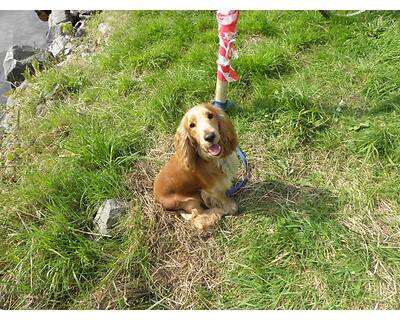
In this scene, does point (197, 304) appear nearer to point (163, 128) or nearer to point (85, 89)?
point (163, 128)

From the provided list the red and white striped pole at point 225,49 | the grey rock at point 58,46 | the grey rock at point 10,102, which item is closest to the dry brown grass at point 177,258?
the red and white striped pole at point 225,49

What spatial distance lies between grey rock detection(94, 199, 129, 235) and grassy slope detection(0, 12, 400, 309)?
0.09 m

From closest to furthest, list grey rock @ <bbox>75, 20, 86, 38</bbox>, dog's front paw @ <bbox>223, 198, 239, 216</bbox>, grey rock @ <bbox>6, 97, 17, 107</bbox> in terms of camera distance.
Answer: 1. dog's front paw @ <bbox>223, 198, 239, 216</bbox>
2. grey rock @ <bbox>6, 97, 17, 107</bbox>
3. grey rock @ <bbox>75, 20, 86, 38</bbox>

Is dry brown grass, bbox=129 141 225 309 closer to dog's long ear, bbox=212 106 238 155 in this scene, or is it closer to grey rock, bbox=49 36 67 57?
dog's long ear, bbox=212 106 238 155

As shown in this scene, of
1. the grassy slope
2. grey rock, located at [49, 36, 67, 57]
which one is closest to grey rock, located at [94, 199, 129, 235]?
the grassy slope

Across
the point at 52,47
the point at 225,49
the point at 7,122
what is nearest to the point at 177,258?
the point at 225,49

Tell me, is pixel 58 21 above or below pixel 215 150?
below

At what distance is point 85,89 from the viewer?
5.03 metres

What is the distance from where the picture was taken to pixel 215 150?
2.90 meters

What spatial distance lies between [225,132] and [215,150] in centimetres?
19

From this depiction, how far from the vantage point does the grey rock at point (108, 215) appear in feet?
11.2

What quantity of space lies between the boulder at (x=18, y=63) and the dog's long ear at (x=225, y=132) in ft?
13.5

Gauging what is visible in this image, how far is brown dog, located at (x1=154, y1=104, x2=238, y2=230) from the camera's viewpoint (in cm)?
288

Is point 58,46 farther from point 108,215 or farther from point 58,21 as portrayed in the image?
point 108,215
